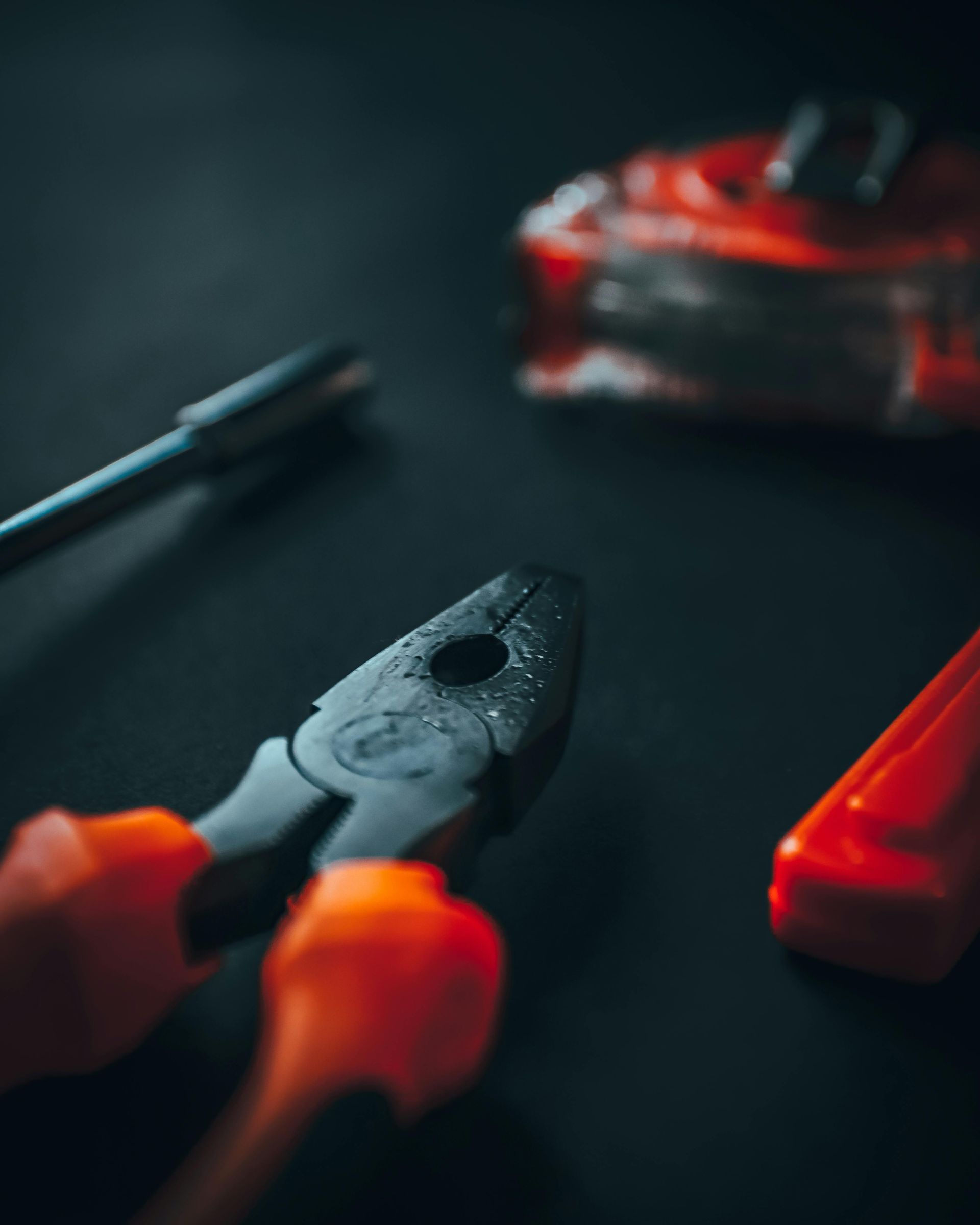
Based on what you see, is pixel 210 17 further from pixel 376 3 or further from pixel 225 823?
pixel 225 823

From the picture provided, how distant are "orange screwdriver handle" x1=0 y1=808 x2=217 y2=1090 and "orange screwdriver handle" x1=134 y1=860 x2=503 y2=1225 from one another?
1.4 inches

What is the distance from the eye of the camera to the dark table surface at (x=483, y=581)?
1.15ft

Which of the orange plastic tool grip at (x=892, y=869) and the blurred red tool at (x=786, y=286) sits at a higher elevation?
the blurred red tool at (x=786, y=286)

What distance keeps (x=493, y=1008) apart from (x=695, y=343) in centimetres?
48

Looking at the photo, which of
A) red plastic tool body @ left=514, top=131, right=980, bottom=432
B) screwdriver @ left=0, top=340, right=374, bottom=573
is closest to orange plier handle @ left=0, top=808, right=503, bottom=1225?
screwdriver @ left=0, top=340, right=374, bottom=573

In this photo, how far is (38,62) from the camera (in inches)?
49.6

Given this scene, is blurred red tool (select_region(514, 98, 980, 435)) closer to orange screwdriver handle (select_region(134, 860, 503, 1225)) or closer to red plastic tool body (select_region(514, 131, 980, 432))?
red plastic tool body (select_region(514, 131, 980, 432))

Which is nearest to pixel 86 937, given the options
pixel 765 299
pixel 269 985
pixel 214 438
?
pixel 269 985

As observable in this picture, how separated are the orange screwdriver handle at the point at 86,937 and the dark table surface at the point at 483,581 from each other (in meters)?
0.04

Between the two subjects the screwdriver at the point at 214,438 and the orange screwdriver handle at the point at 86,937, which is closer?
the orange screwdriver handle at the point at 86,937

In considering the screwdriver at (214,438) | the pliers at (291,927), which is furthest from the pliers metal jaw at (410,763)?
the screwdriver at (214,438)

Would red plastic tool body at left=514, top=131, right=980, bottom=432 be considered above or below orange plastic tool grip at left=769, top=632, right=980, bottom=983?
above

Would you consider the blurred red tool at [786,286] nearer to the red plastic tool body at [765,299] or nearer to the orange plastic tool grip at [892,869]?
the red plastic tool body at [765,299]

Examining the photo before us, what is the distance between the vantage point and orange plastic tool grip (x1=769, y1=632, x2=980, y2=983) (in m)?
0.37
